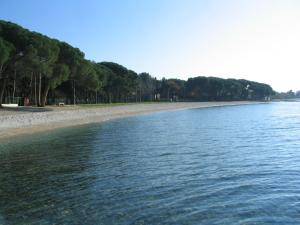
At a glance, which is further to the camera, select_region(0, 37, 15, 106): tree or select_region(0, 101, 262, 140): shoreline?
select_region(0, 37, 15, 106): tree

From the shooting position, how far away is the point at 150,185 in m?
16.0

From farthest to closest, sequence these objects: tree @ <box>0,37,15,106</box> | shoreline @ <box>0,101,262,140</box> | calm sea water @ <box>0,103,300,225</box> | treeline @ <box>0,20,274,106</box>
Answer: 1. treeline @ <box>0,20,274,106</box>
2. tree @ <box>0,37,15,106</box>
3. shoreline @ <box>0,101,262,140</box>
4. calm sea water @ <box>0,103,300,225</box>

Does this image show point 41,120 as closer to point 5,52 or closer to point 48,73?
point 5,52

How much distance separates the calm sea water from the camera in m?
12.1

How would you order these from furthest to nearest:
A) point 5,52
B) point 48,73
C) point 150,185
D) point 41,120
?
point 48,73, point 5,52, point 41,120, point 150,185

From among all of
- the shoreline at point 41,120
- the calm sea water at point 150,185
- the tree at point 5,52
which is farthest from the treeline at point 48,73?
the calm sea water at point 150,185

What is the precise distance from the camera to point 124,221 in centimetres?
1152

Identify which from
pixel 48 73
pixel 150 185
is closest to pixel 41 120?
pixel 48 73

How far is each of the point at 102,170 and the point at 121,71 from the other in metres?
107

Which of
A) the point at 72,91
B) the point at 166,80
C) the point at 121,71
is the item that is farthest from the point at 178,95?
the point at 72,91

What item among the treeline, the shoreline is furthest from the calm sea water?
the treeline

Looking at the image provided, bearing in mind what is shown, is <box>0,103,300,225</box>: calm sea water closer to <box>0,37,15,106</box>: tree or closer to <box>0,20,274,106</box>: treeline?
<box>0,37,15,106</box>: tree

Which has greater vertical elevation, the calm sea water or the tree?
the tree

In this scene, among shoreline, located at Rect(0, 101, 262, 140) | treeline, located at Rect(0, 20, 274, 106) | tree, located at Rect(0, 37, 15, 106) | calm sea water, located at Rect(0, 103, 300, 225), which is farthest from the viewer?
treeline, located at Rect(0, 20, 274, 106)
